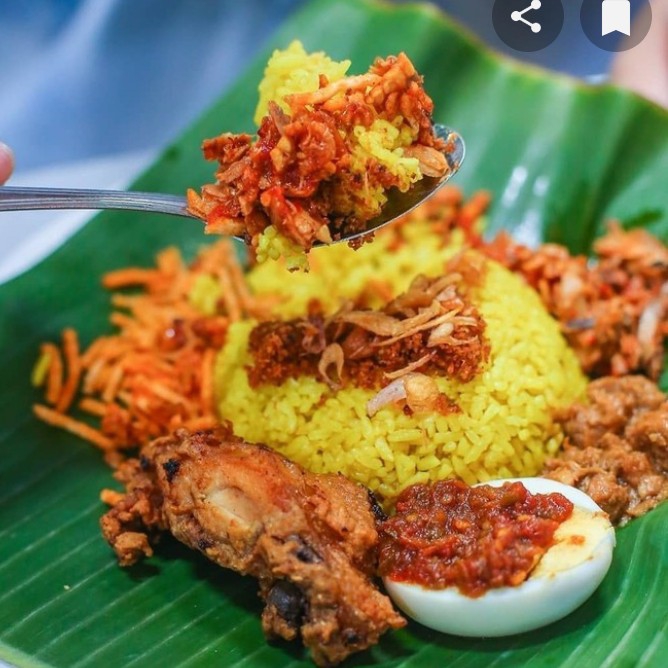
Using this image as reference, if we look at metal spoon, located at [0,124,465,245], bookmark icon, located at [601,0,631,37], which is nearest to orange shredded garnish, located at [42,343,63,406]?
metal spoon, located at [0,124,465,245]

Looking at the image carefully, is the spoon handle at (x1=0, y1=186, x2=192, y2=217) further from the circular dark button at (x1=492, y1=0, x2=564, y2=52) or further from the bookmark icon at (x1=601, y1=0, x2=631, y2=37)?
the bookmark icon at (x1=601, y1=0, x2=631, y2=37)

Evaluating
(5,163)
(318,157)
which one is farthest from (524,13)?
(5,163)

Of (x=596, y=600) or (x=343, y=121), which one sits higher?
(x=343, y=121)

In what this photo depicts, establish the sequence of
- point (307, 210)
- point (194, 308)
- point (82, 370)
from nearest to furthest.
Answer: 1. point (307, 210)
2. point (82, 370)
3. point (194, 308)

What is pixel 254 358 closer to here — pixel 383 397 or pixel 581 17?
pixel 383 397

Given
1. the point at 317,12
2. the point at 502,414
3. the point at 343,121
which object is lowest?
the point at 502,414

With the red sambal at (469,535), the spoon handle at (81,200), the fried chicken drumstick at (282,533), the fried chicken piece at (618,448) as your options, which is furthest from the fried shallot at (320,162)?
the fried chicken piece at (618,448)

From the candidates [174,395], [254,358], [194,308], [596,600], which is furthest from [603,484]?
[194,308]

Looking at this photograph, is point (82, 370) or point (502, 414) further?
point (82, 370)
